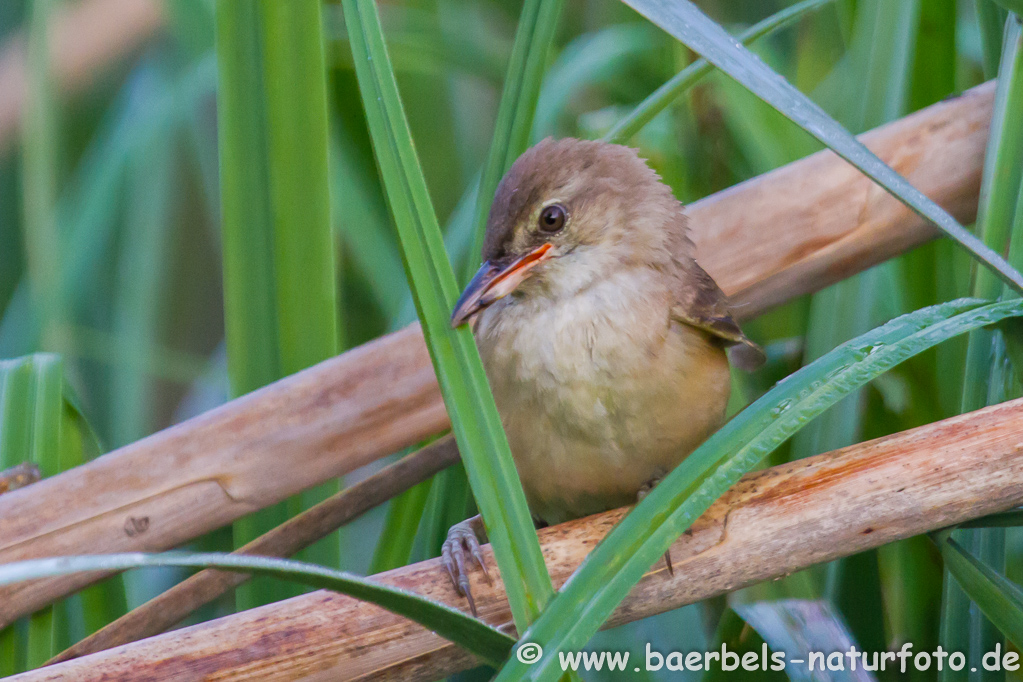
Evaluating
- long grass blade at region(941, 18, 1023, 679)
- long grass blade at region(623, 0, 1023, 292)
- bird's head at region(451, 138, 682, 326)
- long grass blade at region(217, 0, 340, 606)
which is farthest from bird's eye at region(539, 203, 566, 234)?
long grass blade at region(941, 18, 1023, 679)

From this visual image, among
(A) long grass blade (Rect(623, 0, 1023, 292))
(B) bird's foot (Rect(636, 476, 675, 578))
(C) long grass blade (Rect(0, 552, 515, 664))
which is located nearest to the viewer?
(C) long grass blade (Rect(0, 552, 515, 664))

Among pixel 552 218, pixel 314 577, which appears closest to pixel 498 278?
pixel 552 218

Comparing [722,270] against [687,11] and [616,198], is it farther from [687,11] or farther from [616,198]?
[687,11]

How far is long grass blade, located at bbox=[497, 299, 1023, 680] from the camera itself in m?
0.79

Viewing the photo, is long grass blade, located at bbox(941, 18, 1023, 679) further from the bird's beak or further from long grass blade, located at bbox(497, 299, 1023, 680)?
the bird's beak

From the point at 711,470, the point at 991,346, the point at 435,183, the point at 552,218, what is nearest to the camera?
the point at 711,470

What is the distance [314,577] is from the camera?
74 cm

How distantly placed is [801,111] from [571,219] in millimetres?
499

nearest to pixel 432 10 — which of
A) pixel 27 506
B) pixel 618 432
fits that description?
pixel 618 432

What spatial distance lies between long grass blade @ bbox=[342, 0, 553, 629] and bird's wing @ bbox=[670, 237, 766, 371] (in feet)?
1.85

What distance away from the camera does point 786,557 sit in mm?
1038

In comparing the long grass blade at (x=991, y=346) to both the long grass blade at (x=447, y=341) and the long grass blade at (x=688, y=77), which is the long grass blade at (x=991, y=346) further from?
the long grass blade at (x=447, y=341)

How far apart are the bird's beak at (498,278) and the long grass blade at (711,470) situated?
1.16ft

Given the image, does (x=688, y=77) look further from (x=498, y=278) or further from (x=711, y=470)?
(x=711, y=470)
